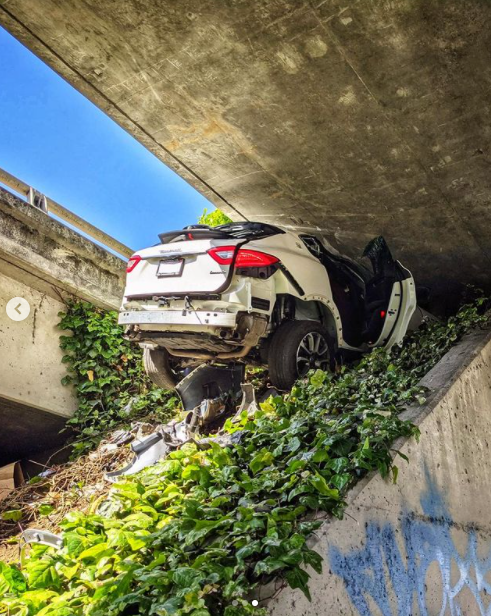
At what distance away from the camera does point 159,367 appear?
5953 millimetres

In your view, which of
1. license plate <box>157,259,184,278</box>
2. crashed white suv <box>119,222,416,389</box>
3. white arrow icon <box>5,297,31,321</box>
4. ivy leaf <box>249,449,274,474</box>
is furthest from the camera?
white arrow icon <box>5,297,31,321</box>

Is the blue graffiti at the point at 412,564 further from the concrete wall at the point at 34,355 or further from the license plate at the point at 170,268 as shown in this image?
the concrete wall at the point at 34,355

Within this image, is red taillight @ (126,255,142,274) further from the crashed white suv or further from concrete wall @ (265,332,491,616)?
concrete wall @ (265,332,491,616)

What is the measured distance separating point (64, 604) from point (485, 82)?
5.04 m

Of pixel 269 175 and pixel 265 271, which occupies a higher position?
pixel 269 175

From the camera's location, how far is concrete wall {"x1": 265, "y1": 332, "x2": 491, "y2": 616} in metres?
2.71

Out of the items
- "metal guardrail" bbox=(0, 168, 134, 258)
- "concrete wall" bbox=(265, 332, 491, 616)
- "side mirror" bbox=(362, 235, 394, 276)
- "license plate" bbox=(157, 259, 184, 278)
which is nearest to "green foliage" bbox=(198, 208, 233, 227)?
"metal guardrail" bbox=(0, 168, 134, 258)

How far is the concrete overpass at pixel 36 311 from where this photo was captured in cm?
668

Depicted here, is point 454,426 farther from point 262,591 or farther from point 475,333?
point 262,591

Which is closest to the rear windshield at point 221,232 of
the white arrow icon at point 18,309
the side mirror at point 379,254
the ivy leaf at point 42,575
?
the side mirror at point 379,254

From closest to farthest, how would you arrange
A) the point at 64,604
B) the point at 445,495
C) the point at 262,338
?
the point at 64,604
the point at 445,495
the point at 262,338

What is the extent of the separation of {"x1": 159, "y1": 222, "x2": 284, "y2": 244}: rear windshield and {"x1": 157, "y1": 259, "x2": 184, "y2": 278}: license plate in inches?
10.6

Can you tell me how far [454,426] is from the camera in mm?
4273

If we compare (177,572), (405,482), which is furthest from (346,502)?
→ (177,572)
